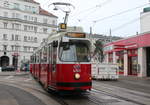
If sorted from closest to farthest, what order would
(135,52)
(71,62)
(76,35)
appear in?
(71,62) → (76,35) → (135,52)

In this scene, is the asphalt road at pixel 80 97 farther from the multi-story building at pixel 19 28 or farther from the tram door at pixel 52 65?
the multi-story building at pixel 19 28

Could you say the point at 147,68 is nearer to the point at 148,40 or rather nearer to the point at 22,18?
the point at 148,40

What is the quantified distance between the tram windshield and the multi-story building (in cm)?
5632

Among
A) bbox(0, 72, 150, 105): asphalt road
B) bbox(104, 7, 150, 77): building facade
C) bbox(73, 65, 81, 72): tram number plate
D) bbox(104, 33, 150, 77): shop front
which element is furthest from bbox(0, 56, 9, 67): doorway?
bbox(73, 65, 81, 72): tram number plate

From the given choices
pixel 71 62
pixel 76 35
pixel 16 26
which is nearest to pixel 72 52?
pixel 71 62

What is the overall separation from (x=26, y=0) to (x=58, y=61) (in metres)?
66.2

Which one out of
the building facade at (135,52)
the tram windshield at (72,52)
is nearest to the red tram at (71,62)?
the tram windshield at (72,52)

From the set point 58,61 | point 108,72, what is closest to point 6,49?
point 108,72

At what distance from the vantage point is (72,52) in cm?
1173

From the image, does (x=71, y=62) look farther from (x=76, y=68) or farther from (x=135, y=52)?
(x=135, y=52)

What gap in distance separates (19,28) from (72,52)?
63544mm

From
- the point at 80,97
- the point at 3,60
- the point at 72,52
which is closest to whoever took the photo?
the point at 72,52

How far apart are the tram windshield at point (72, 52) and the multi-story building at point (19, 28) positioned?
185 ft

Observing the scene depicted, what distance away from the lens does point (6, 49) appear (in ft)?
230
